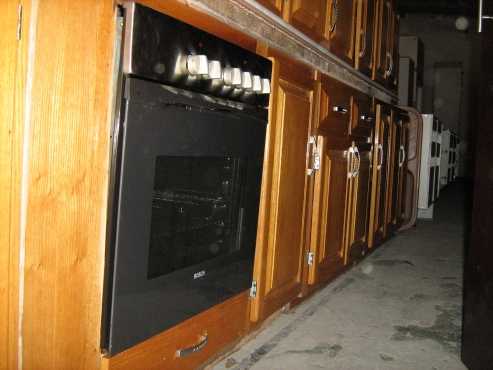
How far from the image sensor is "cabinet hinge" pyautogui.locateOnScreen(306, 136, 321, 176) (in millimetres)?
1818

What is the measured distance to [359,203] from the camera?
8.11 feet

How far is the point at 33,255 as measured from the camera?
860 millimetres

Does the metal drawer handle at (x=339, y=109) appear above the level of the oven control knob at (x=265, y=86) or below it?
above

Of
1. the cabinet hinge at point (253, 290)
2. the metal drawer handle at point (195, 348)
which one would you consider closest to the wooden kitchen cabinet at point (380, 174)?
the cabinet hinge at point (253, 290)

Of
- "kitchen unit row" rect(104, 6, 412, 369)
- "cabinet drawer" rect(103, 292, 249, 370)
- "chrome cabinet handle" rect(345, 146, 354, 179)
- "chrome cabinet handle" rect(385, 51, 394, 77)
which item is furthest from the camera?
"chrome cabinet handle" rect(385, 51, 394, 77)

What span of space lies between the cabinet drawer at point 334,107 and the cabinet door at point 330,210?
0.05m

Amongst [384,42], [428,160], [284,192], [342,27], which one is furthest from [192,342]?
[428,160]

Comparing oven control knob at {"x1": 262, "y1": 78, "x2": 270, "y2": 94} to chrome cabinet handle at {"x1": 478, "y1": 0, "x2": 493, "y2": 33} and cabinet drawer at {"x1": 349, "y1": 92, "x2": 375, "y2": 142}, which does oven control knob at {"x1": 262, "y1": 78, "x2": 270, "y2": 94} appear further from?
cabinet drawer at {"x1": 349, "y1": 92, "x2": 375, "y2": 142}

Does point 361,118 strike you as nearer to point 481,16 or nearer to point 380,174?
point 380,174

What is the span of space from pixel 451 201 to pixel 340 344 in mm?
5503

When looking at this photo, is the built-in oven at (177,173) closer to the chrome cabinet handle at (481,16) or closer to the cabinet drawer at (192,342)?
the cabinet drawer at (192,342)

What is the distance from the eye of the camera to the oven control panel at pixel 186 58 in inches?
35.7

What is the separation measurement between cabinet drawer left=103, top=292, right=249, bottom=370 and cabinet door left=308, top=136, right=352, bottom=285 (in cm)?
60

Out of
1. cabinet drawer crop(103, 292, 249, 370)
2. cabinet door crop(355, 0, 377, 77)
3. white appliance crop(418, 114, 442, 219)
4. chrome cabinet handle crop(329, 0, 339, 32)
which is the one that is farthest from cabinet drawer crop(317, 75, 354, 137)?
white appliance crop(418, 114, 442, 219)
